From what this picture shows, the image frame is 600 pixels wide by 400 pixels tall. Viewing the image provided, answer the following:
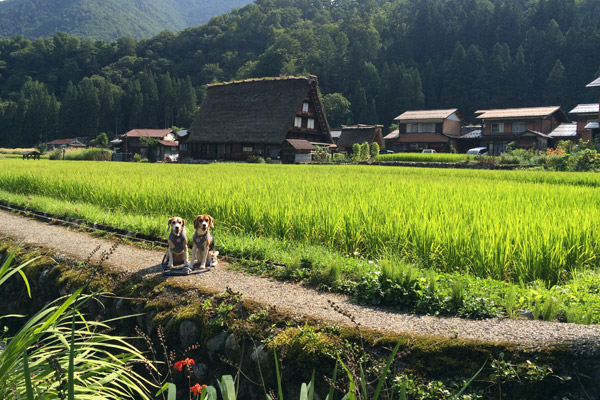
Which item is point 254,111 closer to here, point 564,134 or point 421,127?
point 421,127

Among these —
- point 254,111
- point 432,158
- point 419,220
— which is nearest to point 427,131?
point 432,158

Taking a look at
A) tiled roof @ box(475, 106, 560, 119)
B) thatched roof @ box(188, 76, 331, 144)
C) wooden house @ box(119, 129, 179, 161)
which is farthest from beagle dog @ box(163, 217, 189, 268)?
wooden house @ box(119, 129, 179, 161)

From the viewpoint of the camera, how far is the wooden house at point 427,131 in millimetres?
38750

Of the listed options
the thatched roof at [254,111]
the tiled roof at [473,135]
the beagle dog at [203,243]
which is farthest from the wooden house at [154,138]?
the beagle dog at [203,243]

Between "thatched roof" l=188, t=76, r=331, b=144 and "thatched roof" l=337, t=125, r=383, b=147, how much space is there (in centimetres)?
733

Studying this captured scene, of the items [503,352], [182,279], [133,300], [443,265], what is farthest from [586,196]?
[133,300]

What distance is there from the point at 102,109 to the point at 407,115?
4683cm

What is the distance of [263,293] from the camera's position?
11.6 ft

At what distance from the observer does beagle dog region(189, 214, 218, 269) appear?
3879 millimetres

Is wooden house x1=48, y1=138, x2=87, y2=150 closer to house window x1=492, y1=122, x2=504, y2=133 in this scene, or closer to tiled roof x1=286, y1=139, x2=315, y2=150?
tiled roof x1=286, y1=139, x2=315, y2=150

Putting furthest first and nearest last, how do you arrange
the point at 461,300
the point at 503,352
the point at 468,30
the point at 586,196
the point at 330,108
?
the point at 468,30 < the point at 330,108 < the point at 586,196 < the point at 461,300 < the point at 503,352

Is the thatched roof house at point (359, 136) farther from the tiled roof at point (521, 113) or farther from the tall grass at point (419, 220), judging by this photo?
the tall grass at point (419, 220)

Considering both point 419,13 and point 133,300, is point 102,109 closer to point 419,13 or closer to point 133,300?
point 419,13

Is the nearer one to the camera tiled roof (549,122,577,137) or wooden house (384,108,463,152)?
tiled roof (549,122,577,137)
